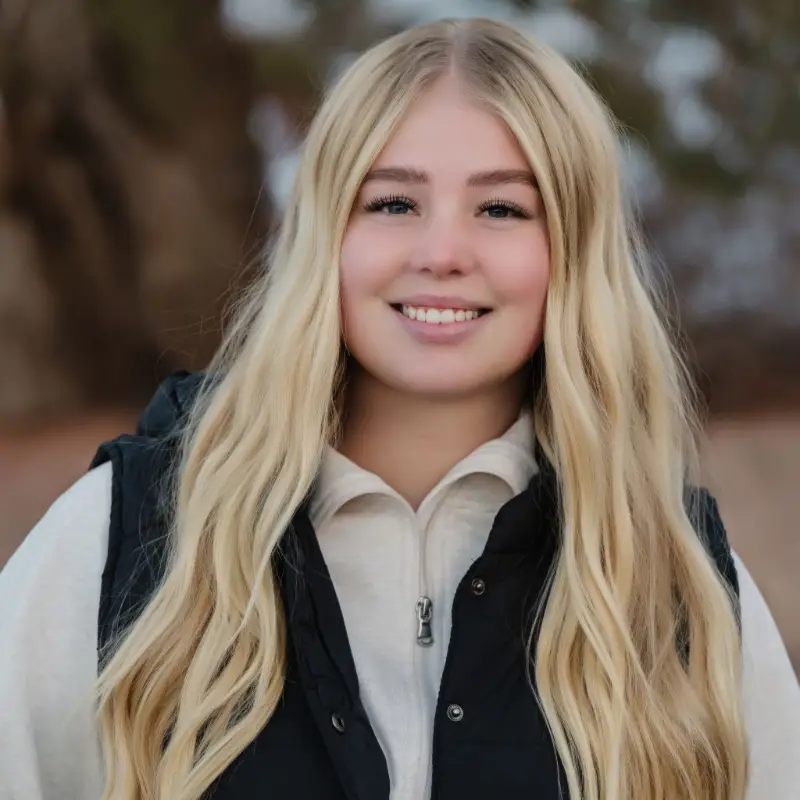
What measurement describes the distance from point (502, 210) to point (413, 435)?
27 cm

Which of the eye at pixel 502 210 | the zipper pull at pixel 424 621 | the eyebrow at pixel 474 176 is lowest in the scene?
the zipper pull at pixel 424 621

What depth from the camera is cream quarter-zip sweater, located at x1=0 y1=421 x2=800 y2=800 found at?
3.77 feet

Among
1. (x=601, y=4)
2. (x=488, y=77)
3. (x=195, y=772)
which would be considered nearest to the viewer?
(x=195, y=772)

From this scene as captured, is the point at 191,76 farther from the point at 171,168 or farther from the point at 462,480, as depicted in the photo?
the point at 462,480

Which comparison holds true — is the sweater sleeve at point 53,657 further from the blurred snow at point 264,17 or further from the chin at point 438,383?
the blurred snow at point 264,17

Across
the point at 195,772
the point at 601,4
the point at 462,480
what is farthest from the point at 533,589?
the point at 601,4

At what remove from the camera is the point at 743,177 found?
3.74 meters

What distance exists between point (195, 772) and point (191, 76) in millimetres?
3077

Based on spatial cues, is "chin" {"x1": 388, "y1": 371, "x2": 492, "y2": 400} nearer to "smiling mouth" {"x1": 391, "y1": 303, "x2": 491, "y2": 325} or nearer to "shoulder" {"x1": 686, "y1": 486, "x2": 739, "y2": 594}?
"smiling mouth" {"x1": 391, "y1": 303, "x2": 491, "y2": 325}

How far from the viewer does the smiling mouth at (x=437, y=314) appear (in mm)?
1192

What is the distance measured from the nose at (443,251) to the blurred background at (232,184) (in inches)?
94.3

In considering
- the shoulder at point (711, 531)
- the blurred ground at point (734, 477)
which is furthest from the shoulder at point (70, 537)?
the blurred ground at point (734, 477)

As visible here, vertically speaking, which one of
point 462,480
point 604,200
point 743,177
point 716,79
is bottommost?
point 462,480

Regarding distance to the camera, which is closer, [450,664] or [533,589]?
[450,664]
